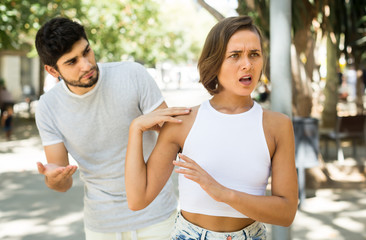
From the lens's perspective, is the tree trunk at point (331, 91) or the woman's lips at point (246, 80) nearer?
the woman's lips at point (246, 80)

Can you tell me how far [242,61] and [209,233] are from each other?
631 mm

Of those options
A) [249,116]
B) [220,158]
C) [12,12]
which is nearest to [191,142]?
[220,158]

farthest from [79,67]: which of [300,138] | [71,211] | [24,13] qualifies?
[24,13]

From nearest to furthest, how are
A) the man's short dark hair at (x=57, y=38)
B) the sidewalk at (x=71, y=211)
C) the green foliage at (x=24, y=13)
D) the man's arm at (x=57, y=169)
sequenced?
the man's arm at (x=57, y=169)
the man's short dark hair at (x=57, y=38)
the sidewalk at (x=71, y=211)
the green foliage at (x=24, y=13)

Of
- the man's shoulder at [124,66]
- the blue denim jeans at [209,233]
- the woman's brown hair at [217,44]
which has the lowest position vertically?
the blue denim jeans at [209,233]

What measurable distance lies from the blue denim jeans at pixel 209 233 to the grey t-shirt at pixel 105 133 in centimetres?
83

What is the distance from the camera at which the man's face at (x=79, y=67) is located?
2.48 metres

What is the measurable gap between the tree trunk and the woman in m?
11.5

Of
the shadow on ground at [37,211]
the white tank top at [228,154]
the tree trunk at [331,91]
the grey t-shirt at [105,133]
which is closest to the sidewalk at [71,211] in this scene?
the shadow on ground at [37,211]

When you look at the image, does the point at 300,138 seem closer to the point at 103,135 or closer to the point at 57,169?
the point at 103,135

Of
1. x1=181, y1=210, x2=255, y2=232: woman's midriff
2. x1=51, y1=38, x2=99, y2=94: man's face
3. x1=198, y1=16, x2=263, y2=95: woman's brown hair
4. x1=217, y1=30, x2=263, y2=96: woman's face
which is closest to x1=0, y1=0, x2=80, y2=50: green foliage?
x1=51, y1=38, x2=99, y2=94: man's face

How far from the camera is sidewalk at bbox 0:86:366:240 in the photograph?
525 cm

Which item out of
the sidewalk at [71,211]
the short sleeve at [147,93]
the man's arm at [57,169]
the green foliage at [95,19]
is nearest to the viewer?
the man's arm at [57,169]

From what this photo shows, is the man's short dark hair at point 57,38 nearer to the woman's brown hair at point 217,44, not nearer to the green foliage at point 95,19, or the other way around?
the woman's brown hair at point 217,44
